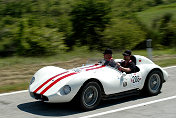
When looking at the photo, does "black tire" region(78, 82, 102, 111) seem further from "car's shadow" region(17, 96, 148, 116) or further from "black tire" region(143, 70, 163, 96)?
"black tire" region(143, 70, 163, 96)

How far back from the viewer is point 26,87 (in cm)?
1027

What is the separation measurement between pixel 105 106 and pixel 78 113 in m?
0.90

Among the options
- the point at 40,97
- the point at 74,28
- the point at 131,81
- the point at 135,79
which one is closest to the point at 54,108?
the point at 40,97

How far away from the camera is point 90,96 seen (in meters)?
7.77

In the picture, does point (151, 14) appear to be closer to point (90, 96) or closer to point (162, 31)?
point (162, 31)

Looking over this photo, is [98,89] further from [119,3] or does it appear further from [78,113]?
[119,3]

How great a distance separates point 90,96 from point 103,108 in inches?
19.5

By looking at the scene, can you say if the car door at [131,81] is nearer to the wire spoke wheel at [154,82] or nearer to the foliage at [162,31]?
the wire spoke wheel at [154,82]

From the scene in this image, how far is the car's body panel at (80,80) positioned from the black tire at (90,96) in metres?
0.15

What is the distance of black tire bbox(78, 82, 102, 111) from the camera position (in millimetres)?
7595

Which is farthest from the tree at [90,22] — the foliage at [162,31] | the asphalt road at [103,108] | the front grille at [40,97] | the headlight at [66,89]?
the headlight at [66,89]

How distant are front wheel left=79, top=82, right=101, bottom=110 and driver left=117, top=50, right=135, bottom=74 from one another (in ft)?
3.71

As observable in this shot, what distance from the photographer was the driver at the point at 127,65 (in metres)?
8.66

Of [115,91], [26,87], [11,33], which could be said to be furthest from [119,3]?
[115,91]
